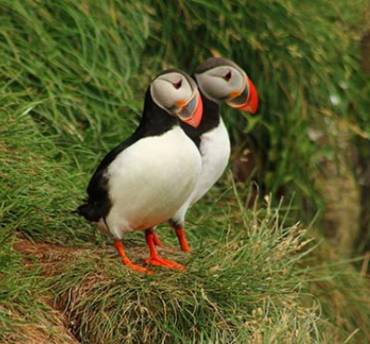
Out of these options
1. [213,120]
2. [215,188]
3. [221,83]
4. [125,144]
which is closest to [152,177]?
[125,144]

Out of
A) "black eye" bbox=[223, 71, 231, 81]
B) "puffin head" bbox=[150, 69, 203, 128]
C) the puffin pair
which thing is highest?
"puffin head" bbox=[150, 69, 203, 128]

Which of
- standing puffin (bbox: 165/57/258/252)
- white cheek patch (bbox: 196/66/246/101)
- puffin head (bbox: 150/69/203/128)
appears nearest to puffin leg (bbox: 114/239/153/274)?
standing puffin (bbox: 165/57/258/252)

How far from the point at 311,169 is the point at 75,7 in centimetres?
156

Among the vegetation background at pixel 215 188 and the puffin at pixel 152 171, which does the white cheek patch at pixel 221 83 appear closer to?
the vegetation background at pixel 215 188

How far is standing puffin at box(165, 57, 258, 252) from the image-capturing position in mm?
5395

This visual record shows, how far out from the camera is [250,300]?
189 inches

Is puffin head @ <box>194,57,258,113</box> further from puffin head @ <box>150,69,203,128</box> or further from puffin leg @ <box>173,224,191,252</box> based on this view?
puffin head @ <box>150,69,203,128</box>

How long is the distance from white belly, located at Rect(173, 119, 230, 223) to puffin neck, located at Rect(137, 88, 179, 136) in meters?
0.51

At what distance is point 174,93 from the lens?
490cm

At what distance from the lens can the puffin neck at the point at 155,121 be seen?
4848mm

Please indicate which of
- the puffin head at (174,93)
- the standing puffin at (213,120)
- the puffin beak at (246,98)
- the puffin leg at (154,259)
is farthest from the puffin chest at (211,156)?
the puffin head at (174,93)

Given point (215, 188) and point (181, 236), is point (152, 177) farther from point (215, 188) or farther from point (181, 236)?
point (215, 188)

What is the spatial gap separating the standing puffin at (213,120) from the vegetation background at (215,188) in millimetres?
140

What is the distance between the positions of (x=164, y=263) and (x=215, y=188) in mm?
1972
